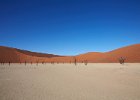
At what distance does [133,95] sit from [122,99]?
1007mm

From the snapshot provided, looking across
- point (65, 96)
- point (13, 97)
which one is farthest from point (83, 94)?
point (13, 97)

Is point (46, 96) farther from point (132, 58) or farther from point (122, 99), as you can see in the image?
point (132, 58)

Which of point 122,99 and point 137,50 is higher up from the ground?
point 137,50

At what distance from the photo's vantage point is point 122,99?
7383mm

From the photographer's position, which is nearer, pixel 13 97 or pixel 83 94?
pixel 13 97

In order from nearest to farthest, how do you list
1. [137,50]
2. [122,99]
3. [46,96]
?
[122,99] → [46,96] → [137,50]

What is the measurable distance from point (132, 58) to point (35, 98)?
6327 centimetres

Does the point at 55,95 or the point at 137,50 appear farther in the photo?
the point at 137,50

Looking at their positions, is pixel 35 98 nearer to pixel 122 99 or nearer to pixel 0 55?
pixel 122 99

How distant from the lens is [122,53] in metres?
74.4

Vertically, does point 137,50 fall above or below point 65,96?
above

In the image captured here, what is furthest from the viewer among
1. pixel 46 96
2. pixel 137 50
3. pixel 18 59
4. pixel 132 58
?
pixel 18 59

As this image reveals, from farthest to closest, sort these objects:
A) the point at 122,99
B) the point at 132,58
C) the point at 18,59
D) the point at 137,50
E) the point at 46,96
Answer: the point at 18,59 → the point at 137,50 → the point at 132,58 → the point at 46,96 → the point at 122,99

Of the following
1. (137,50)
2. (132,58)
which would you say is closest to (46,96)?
(132,58)
